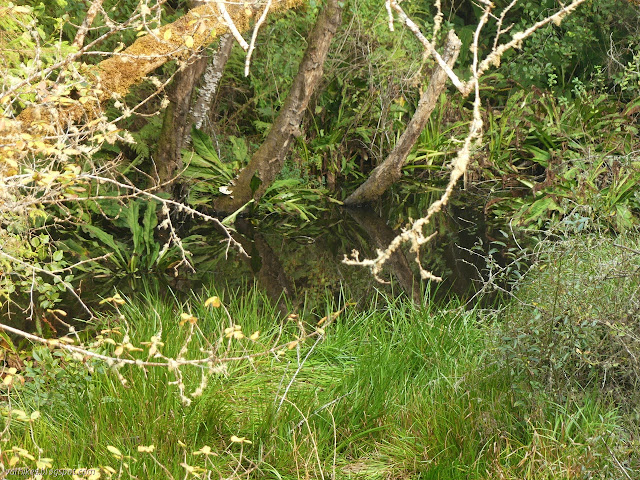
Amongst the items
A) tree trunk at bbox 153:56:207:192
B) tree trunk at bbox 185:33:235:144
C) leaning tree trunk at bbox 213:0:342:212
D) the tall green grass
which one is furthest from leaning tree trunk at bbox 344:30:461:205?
the tall green grass

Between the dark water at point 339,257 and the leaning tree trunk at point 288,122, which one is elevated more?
the leaning tree trunk at point 288,122

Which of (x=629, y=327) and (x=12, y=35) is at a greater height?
(x=12, y=35)

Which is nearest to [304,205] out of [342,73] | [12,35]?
[342,73]

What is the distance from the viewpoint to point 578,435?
10.7 ft

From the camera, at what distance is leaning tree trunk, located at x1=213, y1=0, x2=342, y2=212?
7.48 m

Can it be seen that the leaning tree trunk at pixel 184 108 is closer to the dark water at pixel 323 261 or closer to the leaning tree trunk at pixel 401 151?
the dark water at pixel 323 261

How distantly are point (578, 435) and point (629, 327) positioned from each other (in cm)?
52

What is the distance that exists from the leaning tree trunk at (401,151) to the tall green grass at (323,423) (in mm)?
4522

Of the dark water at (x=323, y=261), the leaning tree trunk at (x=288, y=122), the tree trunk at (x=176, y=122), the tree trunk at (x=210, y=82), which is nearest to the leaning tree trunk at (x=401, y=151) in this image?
the dark water at (x=323, y=261)

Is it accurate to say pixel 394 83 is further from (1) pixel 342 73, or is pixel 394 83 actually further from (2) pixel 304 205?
(2) pixel 304 205

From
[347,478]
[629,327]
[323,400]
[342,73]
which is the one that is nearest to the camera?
[629,327]

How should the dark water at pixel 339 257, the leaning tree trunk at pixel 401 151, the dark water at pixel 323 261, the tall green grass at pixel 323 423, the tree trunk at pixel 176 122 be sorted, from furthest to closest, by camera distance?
the leaning tree trunk at pixel 401 151 < the tree trunk at pixel 176 122 < the dark water at pixel 339 257 < the dark water at pixel 323 261 < the tall green grass at pixel 323 423

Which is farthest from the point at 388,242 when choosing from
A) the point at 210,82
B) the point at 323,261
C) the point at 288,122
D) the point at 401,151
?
the point at 210,82

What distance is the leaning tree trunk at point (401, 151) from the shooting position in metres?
8.10
